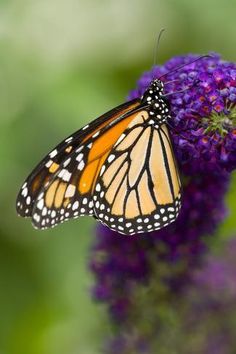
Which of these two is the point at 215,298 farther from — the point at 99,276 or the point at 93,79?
the point at 93,79

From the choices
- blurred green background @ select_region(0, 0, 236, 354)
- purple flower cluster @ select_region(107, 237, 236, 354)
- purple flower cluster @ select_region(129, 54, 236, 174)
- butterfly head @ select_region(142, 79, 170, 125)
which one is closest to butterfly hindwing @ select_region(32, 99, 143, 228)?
butterfly head @ select_region(142, 79, 170, 125)

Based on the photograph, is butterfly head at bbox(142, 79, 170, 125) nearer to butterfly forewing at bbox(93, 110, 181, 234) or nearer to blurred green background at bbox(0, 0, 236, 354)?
butterfly forewing at bbox(93, 110, 181, 234)

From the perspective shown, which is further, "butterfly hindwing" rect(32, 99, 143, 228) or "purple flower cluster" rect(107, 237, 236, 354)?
"purple flower cluster" rect(107, 237, 236, 354)

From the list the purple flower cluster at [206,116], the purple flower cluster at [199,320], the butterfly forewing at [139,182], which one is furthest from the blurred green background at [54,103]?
the purple flower cluster at [206,116]

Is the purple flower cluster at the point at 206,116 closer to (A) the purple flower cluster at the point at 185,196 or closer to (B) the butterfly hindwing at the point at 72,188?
(A) the purple flower cluster at the point at 185,196

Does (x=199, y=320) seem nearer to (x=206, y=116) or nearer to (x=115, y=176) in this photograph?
(x=115, y=176)

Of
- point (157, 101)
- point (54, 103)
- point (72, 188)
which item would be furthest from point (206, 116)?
point (54, 103)
